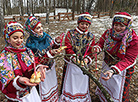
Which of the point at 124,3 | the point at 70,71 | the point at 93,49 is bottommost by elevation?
the point at 70,71

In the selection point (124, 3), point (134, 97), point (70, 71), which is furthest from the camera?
point (124, 3)

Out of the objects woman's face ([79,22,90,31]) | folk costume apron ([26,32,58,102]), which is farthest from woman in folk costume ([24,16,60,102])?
woman's face ([79,22,90,31])

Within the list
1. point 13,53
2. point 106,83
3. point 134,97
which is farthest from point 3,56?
point 134,97

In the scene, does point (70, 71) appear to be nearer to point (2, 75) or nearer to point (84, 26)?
point (84, 26)

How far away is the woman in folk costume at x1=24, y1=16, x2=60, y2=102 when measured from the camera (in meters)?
1.97

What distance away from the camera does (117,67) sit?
5.74ft

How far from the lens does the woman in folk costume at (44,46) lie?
1.97 m

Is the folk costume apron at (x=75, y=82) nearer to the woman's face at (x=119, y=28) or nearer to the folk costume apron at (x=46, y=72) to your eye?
the folk costume apron at (x=46, y=72)

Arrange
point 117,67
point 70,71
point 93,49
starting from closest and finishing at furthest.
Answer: point 117,67, point 93,49, point 70,71

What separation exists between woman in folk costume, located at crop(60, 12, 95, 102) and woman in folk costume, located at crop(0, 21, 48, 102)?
915 millimetres

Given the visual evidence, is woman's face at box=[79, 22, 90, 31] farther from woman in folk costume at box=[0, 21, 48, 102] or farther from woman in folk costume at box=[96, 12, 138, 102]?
woman in folk costume at box=[0, 21, 48, 102]

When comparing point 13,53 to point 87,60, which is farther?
point 87,60

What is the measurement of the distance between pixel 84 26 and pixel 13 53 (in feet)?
4.58

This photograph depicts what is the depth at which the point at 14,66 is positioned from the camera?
1.51 metres
